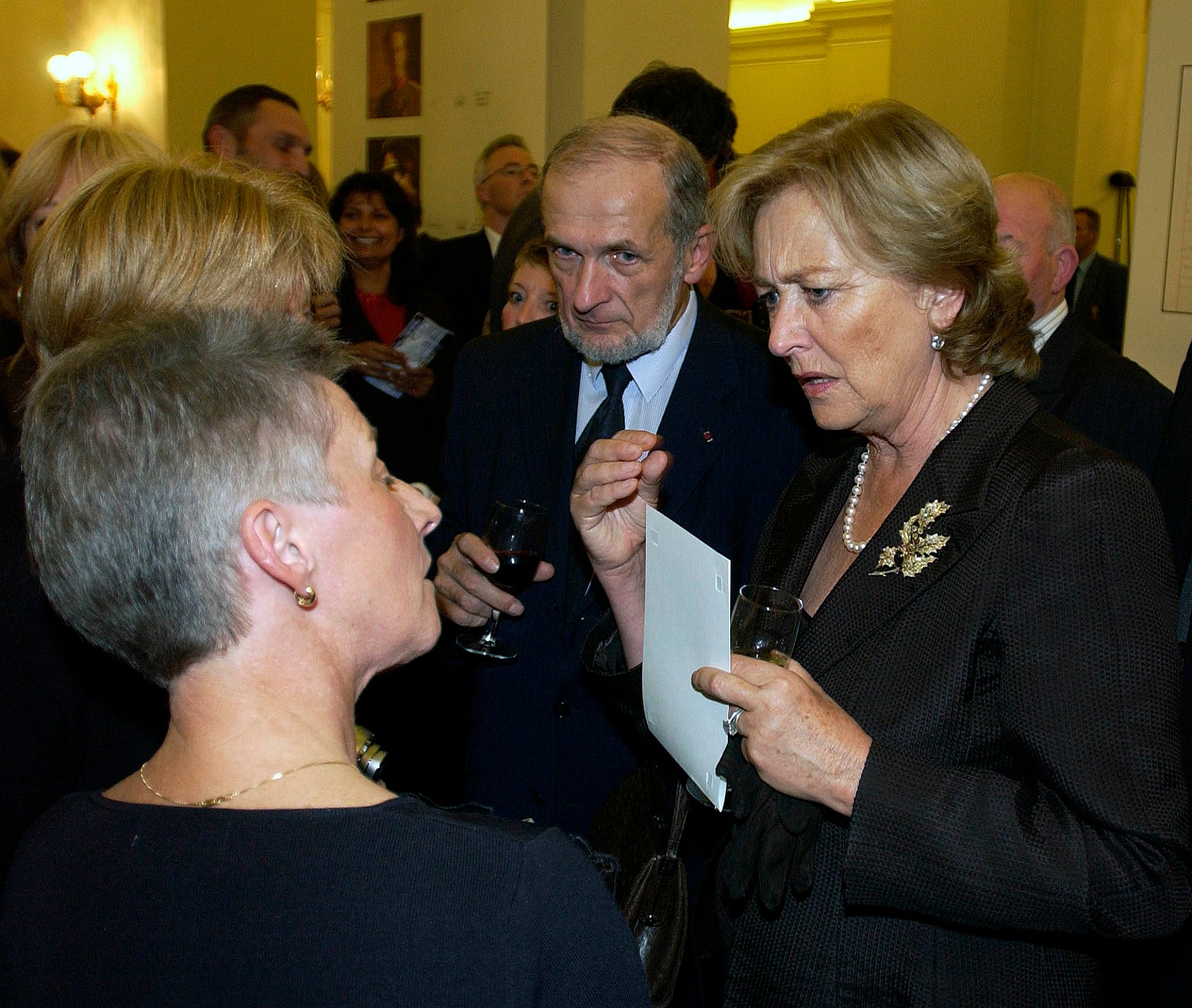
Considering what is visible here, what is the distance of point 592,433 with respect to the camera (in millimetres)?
2461

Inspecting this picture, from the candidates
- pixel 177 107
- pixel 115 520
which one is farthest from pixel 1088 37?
pixel 115 520

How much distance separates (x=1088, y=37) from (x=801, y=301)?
31.7ft

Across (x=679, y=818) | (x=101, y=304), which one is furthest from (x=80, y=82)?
(x=679, y=818)

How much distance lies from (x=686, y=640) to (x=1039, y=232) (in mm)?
2968

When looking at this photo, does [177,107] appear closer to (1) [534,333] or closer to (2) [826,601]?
(1) [534,333]

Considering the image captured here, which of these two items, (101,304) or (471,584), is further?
(471,584)

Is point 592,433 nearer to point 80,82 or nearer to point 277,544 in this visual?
point 277,544

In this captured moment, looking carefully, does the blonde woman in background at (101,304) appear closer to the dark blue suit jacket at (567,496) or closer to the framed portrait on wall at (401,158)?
the dark blue suit jacket at (567,496)

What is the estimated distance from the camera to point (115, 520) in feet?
3.48

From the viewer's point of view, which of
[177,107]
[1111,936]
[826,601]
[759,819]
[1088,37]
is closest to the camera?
[1111,936]

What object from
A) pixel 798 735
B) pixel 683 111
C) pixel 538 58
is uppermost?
pixel 538 58

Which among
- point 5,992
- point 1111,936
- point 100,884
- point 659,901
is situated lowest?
point 659,901

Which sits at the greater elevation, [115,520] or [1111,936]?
[115,520]

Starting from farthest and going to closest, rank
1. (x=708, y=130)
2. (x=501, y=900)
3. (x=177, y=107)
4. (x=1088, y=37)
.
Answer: (x=1088, y=37), (x=177, y=107), (x=708, y=130), (x=501, y=900)
